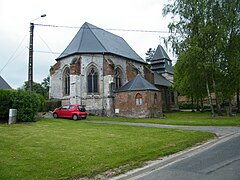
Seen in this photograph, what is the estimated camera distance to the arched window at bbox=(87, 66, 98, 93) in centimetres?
3063

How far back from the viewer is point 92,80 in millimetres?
30906

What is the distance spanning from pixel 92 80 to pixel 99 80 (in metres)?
0.91

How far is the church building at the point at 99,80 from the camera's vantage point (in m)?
28.3

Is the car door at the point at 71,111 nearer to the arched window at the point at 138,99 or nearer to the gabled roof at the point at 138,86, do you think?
the gabled roof at the point at 138,86

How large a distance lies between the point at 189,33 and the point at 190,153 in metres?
18.0

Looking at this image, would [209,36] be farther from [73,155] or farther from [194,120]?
[73,155]

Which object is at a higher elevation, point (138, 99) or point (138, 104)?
point (138, 99)

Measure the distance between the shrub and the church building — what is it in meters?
10.8

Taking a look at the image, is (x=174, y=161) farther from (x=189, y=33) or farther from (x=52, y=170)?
(x=189, y=33)

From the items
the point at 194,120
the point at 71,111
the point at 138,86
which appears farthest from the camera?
the point at 138,86

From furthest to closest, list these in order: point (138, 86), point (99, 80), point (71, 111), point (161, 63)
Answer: point (161, 63) → point (99, 80) → point (138, 86) → point (71, 111)

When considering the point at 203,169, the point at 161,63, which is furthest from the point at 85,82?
the point at 161,63

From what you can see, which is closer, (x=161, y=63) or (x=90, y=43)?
(x=90, y=43)

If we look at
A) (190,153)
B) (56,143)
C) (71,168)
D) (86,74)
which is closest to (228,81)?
(86,74)
